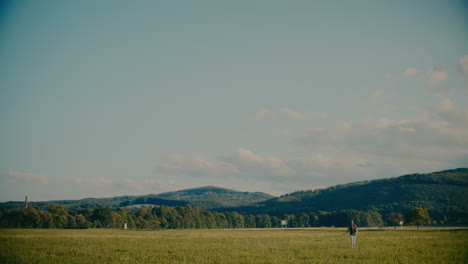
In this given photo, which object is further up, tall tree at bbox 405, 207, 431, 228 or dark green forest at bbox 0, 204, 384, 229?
tall tree at bbox 405, 207, 431, 228

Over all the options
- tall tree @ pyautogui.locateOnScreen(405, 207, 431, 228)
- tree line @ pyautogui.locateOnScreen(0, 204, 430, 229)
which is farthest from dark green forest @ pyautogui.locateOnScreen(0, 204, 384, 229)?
tall tree @ pyautogui.locateOnScreen(405, 207, 431, 228)

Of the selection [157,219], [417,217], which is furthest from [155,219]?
[417,217]

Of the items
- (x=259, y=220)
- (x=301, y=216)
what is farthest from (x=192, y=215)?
(x=301, y=216)

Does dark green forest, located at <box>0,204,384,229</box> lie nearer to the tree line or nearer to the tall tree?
the tree line

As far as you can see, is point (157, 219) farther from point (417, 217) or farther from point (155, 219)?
point (417, 217)

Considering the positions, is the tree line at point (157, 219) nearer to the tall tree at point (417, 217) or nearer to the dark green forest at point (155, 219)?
the dark green forest at point (155, 219)

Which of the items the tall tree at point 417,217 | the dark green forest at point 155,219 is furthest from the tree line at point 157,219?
the tall tree at point 417,217

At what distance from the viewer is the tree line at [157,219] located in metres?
109

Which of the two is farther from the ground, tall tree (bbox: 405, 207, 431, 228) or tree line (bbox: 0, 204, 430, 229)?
tall tree (bbox: 405, 207, 431, 228)

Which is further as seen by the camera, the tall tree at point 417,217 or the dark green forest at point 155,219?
the dark green forest at point 155,219

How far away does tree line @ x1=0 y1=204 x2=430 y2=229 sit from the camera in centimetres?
10862

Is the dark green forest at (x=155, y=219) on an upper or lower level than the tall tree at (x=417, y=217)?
lower

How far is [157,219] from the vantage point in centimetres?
13938

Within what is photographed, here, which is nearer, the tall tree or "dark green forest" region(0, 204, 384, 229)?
the tall tree
